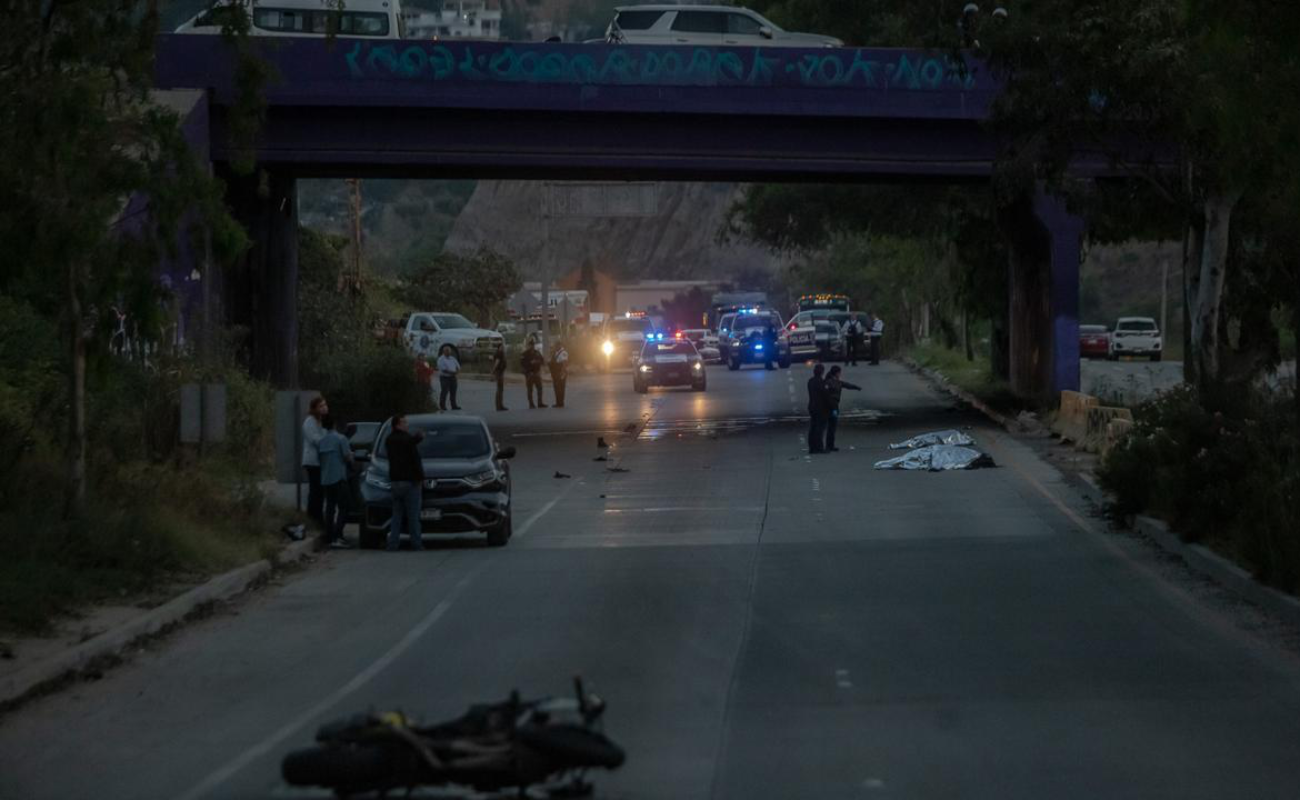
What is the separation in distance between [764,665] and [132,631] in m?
5.50

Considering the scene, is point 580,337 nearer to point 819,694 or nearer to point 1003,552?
point 1003,552

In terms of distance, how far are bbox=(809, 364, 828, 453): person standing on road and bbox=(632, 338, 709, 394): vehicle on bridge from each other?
19.6m

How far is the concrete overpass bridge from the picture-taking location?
122 feet

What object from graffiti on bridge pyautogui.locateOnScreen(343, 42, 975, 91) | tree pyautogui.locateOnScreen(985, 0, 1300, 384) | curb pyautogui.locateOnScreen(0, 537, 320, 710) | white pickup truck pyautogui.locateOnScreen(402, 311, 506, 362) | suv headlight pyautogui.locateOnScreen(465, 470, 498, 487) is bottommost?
curb pyautogui.locateOnScreen(0, 537, 320, 710)

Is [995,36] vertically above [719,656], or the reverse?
[995,36]

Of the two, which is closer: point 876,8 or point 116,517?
point 116,517

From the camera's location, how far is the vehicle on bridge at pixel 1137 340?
262ft

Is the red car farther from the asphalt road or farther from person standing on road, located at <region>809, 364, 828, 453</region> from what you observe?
the asphalt road

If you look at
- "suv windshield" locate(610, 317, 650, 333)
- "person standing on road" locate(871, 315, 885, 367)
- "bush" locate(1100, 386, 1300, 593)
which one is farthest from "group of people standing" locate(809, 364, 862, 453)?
"suv windshield" locate(610, 317, 650, 333)

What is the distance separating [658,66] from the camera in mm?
38438

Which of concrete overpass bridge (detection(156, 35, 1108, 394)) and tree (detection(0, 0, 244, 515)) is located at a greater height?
concrete overpass bridge (detection(156, 35, 1108, 394))

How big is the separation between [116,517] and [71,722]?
7590 mm

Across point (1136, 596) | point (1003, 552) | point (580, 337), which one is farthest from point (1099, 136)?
point (580, 337)

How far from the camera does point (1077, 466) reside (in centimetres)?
3328
